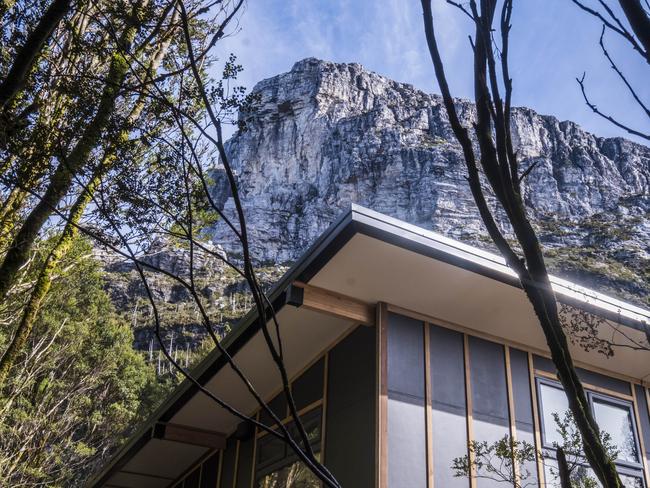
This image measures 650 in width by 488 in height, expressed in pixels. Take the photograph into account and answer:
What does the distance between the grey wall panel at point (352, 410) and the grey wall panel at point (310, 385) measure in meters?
0.19

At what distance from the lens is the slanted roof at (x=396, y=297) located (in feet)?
15.4

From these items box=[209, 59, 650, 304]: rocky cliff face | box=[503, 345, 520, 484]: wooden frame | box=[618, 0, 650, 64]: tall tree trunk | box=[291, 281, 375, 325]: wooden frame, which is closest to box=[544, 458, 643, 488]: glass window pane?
box=[503, 345, 520, 484]: wooden frame

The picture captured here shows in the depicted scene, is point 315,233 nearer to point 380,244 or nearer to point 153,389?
point 153,389

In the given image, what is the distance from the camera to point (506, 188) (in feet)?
2.53

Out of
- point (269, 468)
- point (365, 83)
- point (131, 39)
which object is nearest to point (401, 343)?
point (269, 468)

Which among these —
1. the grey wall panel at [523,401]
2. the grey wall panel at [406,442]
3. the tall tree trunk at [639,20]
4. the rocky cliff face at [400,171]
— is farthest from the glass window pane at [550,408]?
the rocky cliff face at [400,171]

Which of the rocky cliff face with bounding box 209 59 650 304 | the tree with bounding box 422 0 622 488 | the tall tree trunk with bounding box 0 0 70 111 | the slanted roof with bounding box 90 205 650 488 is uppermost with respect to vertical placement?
the rocky cliff face with bounding box 209 59 650 304

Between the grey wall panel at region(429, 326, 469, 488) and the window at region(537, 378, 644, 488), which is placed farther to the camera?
the window at region(537, 378, 644, 488)

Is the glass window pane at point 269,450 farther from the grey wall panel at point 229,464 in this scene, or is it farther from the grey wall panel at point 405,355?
the grey wall panel at point 405,355

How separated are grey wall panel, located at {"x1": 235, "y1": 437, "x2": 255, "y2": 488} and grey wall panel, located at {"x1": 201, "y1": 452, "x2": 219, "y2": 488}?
82 cm

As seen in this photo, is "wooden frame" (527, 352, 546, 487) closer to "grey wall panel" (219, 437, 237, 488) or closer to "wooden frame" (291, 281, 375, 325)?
"wooden frame" (291, 281, 375, 325)

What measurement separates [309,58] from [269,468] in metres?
76.8

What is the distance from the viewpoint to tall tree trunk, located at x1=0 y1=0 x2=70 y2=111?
1410 millimetres

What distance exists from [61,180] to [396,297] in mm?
2691
